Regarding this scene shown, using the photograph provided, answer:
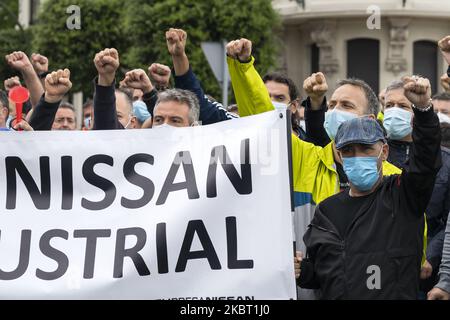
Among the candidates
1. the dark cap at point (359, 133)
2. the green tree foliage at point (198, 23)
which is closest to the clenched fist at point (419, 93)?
the dark cap at point (359, 133)

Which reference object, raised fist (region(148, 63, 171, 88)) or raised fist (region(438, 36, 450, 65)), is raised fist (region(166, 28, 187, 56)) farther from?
raised fist (region(438, 36, 450, 65))

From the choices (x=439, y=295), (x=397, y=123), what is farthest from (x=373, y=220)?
(x=397, y=123)

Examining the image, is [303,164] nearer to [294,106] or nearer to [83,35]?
[294,106]

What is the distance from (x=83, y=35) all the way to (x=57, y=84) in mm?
22285

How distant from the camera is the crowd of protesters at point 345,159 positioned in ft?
15.7

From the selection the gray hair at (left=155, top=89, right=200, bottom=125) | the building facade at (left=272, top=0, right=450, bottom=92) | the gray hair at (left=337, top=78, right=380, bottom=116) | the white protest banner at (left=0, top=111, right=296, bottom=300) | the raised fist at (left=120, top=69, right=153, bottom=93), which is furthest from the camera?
the building facade at (left=272, top=0, right=450, bottom=92)

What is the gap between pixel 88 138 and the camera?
16.3ft

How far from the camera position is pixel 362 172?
192 inches

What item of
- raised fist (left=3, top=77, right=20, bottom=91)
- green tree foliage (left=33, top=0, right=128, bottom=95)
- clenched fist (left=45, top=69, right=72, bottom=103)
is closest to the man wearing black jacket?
clenched fist (left=45, top=69, right=72, bottom=103)

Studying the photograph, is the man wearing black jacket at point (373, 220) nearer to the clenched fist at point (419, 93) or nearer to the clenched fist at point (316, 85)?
the clenched fist at point (419, 93)

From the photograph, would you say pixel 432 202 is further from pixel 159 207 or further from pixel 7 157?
pixel 7 157

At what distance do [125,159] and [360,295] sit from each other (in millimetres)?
1194

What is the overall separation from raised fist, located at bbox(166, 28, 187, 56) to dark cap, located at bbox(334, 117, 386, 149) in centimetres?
119

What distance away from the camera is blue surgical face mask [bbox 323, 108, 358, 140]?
5.81 meters
